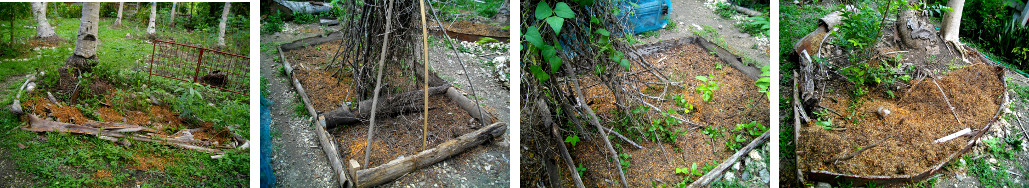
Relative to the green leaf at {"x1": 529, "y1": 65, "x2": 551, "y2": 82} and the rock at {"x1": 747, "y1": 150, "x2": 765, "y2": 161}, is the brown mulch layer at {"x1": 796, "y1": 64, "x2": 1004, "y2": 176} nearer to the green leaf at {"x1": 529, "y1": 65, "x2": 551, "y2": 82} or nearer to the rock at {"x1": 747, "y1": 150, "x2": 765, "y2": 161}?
the rock at {"x1": 747, "y1": 150, "x2": 765, "y2": 161}

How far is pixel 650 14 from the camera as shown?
1732mm

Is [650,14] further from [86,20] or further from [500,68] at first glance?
[86,20]

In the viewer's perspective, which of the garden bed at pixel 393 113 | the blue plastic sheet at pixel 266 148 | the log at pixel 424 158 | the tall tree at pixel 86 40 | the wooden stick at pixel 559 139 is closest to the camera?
the wooden stick at pixel 559 139

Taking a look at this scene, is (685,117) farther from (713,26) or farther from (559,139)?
(559,139)

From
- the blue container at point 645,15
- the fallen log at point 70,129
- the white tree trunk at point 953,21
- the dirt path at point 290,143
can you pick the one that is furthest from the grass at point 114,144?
the white tree trunk at point 953,21

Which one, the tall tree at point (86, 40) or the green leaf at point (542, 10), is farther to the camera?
the tall tree at point (86, 40)

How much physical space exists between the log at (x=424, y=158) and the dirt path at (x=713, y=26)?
0.97m

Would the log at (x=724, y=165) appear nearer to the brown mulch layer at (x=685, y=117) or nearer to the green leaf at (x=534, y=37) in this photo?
the brown mulch layer at (x=685, y=117)

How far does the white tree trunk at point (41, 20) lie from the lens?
2179 mm

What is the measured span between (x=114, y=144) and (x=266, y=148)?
0.70 m

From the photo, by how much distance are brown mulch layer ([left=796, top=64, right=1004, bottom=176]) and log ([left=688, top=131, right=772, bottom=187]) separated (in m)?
0.31

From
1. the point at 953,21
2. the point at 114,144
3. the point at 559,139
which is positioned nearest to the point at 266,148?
the point at 114,144

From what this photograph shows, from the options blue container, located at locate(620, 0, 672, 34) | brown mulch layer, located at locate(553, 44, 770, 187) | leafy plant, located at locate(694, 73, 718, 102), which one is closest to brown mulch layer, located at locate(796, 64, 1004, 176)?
brown mulch layer, located at locate(553, 44, 770, 187)

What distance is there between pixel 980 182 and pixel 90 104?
357 centimetres
